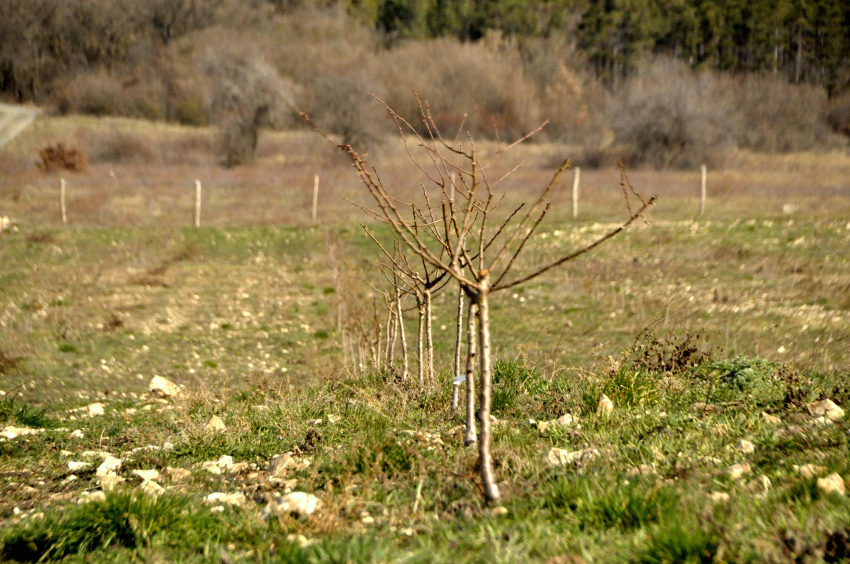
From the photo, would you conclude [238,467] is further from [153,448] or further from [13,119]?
[13,119]

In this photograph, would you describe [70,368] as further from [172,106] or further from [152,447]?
[172,106]

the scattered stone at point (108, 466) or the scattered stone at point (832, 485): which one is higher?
the scattered stone at point (832, 485)

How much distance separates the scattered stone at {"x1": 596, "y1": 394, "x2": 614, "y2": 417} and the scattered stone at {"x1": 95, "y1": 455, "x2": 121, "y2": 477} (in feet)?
9.99

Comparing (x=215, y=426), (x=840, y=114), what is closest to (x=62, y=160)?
(x=215, y=426)

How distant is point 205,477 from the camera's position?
14.2 feet

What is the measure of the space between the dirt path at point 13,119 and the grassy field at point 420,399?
2564 cm

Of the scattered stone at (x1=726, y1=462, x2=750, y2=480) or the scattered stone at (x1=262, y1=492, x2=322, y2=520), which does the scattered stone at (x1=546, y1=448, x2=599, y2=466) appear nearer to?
the scattered stone at (x1=726, y1=462, x2=750, y2=480)

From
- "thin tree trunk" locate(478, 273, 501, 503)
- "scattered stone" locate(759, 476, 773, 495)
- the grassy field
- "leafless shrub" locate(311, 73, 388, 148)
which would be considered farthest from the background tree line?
"thin tree trunk" locate(478, 273, 501, 503)

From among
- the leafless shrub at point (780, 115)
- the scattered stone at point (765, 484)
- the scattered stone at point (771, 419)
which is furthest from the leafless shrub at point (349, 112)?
the scattered stone at point (765, 484)

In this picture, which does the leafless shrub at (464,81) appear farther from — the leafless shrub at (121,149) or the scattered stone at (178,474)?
the scattered stone at (178,474)

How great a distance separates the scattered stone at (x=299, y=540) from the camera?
9.76ft

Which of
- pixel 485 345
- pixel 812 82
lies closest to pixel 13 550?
pixel 485 345

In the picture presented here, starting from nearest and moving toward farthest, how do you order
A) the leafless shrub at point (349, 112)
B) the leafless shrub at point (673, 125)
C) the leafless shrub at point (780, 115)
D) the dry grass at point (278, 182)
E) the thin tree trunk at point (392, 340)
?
1. the thin tree trunk at point (392, 340)
2. the dry grass at point (278, 182)
3. the leafless shrub at point (673, 125)
4. the leafless shrub at point (349, 112)
5. the leafless shrub at point (780, 115)

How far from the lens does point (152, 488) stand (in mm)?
3908
